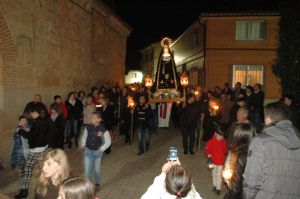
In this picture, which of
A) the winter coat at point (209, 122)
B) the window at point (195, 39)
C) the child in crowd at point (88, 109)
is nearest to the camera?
the child in crowd at point (88, 109)

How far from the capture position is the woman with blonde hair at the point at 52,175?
4.09 metres

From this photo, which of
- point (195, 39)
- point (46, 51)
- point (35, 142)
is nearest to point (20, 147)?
point (35, 142)

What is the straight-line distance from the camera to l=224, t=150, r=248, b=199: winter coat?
17.0ft

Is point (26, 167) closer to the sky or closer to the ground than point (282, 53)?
closer to the ground

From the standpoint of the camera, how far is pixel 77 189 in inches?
122

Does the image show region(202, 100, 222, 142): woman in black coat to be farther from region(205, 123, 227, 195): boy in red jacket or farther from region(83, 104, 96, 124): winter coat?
region(205, 123, 227, 195): boy in red jacket

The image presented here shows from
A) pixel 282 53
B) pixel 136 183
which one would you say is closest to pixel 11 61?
pixel 136 183

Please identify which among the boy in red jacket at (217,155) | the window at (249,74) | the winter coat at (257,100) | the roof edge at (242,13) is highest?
the roof edge at (242,13)

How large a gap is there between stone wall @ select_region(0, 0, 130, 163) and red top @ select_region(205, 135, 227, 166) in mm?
5646

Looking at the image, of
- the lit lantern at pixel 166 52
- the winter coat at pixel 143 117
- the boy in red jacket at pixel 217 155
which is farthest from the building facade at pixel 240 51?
the boy in red jacket at pixel 217 155

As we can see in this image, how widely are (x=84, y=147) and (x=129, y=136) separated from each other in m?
6.19

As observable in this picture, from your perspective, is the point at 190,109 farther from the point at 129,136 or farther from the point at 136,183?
the point at 136,183

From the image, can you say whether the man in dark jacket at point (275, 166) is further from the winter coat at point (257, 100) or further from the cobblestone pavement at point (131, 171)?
the winter coat at point (257, 100)

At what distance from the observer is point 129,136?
544 inches
